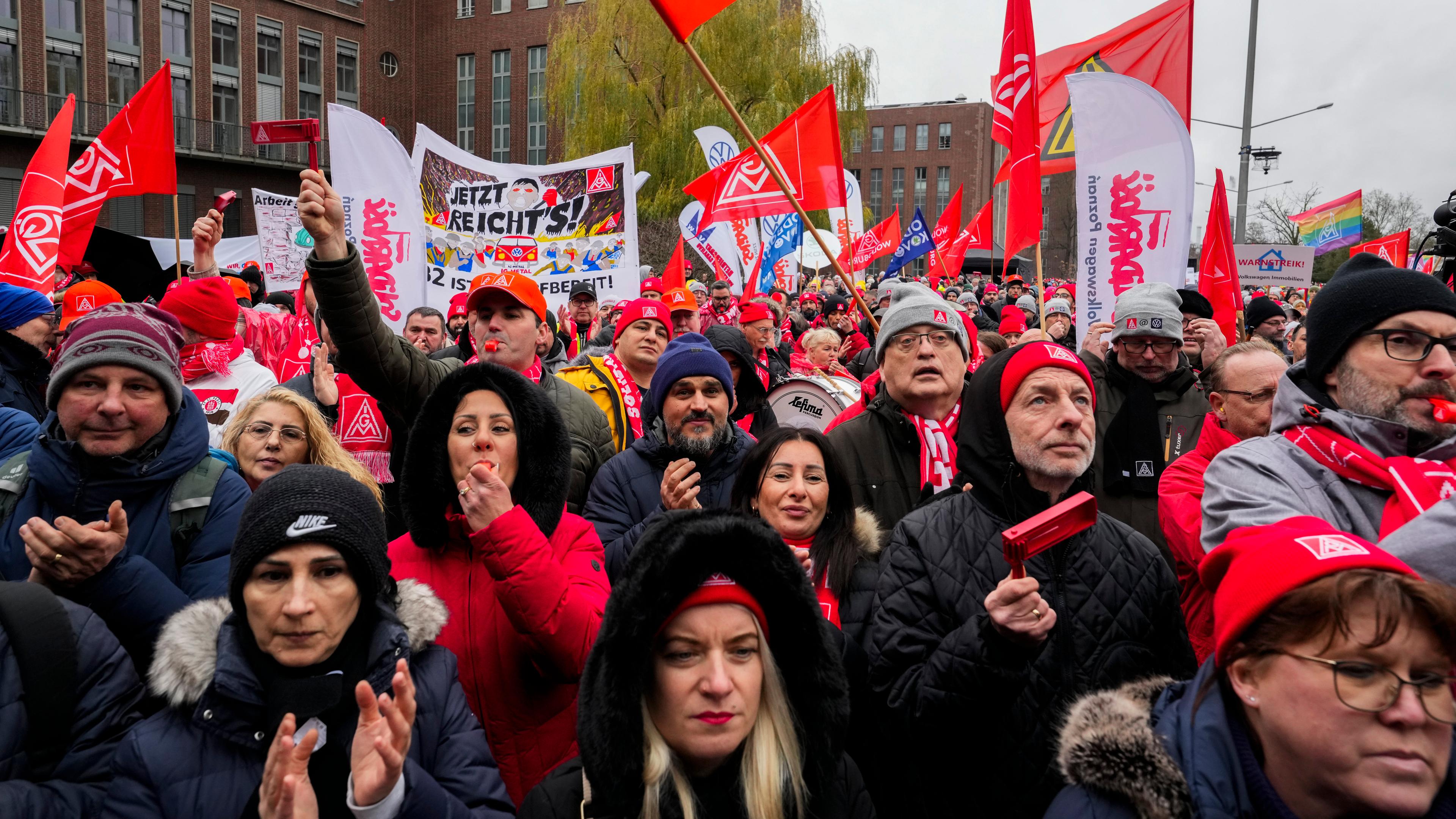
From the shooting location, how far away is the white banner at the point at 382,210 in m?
6.63

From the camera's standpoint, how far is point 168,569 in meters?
2.42

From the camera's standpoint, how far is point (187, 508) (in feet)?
8.09

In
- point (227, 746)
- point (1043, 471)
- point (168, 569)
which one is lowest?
point (227, 746)

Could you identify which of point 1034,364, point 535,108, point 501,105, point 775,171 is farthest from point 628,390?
point 501,105

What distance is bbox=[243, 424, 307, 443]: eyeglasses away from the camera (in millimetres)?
3305

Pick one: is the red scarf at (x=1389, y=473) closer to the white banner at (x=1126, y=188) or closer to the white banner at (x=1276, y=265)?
the white banner at (x=1126, y=188)

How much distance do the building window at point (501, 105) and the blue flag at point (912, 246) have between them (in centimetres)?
3048

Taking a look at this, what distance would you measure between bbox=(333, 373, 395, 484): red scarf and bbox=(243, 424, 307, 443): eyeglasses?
3.39ft

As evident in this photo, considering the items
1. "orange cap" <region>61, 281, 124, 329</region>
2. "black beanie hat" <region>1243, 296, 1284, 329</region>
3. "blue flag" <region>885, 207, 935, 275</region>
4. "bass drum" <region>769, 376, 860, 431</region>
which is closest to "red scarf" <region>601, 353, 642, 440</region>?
"bass drum" <region>769, 376, 860, 431</region>

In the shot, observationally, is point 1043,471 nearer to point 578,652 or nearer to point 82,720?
point 578,652

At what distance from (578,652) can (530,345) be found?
6.90ft

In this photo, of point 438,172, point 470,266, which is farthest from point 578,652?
point 438,172

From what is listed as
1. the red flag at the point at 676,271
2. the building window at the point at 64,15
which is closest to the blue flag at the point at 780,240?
the red flag at the point at 676,271

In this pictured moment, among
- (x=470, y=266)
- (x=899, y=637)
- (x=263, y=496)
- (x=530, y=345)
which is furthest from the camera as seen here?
(x=470, y=266)
